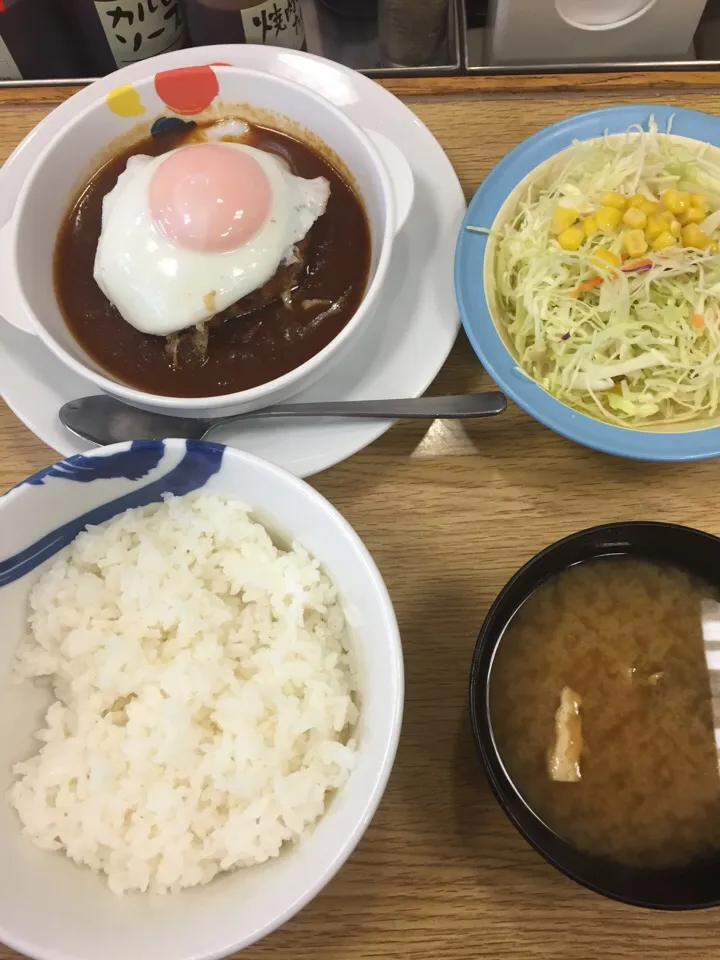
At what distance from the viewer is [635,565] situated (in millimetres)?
1308

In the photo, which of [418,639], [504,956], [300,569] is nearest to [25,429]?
[300,569]

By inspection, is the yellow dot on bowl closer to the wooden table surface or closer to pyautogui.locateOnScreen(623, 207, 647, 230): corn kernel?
the wooden table surface

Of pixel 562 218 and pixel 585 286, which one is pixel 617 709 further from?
pixel 562 218

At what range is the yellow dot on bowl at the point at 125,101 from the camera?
149 centimetres

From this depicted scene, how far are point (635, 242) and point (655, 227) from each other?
5cm

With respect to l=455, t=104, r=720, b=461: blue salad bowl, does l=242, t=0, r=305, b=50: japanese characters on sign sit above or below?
above

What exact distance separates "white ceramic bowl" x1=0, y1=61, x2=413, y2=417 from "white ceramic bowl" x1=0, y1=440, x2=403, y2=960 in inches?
6.2

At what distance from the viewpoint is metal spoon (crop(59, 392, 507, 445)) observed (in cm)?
136

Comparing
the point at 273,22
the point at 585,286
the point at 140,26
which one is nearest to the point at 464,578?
the point at 585,286

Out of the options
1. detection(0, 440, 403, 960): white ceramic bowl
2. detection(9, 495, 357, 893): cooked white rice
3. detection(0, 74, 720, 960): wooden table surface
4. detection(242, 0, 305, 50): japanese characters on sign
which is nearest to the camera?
detection(0, 440, 403, 960): white ceramic bowl

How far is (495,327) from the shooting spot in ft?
4.58

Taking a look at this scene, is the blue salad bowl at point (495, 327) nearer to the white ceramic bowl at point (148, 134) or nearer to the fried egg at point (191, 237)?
the white ceramic bowl at point (148, 134)

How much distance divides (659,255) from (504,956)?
1308mm

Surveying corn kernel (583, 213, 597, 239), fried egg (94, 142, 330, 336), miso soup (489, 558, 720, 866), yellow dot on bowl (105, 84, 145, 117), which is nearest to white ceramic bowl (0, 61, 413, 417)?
yellow dot on bowl (105, 84, 145, 117)
